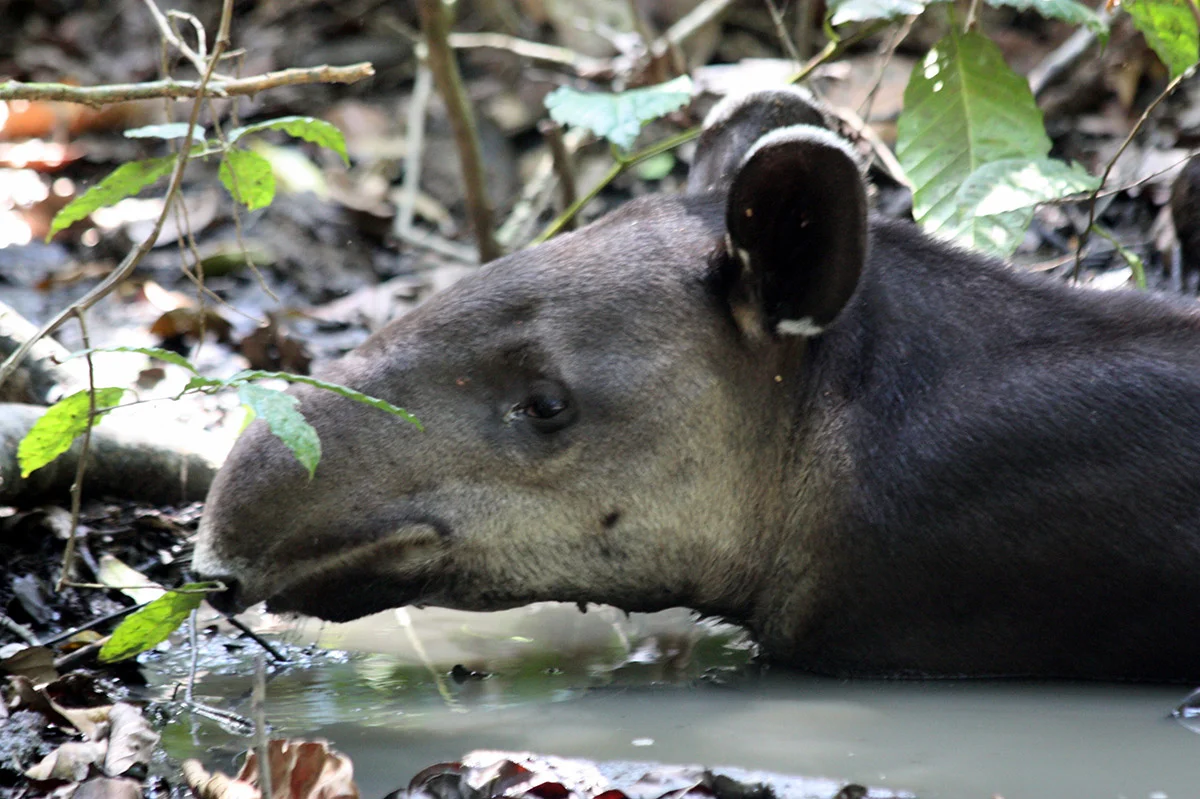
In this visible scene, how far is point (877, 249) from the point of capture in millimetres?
4305

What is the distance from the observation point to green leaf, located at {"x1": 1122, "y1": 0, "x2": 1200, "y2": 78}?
5.11 m

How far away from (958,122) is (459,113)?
9.57ft

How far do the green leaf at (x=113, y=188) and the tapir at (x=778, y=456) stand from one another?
889mm

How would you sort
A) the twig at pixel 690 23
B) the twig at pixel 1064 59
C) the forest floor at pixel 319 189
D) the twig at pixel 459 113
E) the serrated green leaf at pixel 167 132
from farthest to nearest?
the twig at pixel 690 23
the twig at pixel 1064 59
the twig at pixel 459 113
the forest floor at pixel 319 189
the serrated green leaf at pixel 167 132

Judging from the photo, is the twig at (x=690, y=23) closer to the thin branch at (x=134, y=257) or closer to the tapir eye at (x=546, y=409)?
the thin branch at (x=134, y=257)

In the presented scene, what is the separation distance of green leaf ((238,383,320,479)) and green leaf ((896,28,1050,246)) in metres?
2.48

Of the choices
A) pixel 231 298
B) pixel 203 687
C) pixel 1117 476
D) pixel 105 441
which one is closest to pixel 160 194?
pixel 231 298

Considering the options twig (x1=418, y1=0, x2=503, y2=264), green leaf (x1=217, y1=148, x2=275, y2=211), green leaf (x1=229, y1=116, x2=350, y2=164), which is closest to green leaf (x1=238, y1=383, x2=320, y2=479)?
green leaf (x1=229, y1=116, x2=350, y2=164)

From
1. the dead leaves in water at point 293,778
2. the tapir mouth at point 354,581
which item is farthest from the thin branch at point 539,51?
the dead leaves in water at point 293,778

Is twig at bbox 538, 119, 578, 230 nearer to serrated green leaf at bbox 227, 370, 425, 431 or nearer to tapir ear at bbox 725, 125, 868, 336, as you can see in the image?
tapir ear at bbox 725, 125, 868, 336

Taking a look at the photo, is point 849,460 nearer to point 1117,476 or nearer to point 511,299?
point 1117,476

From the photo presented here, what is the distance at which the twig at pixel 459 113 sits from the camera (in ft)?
23.6

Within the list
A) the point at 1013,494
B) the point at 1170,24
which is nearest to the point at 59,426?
the point at 1013,494

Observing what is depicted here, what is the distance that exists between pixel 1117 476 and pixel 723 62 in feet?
24.5
